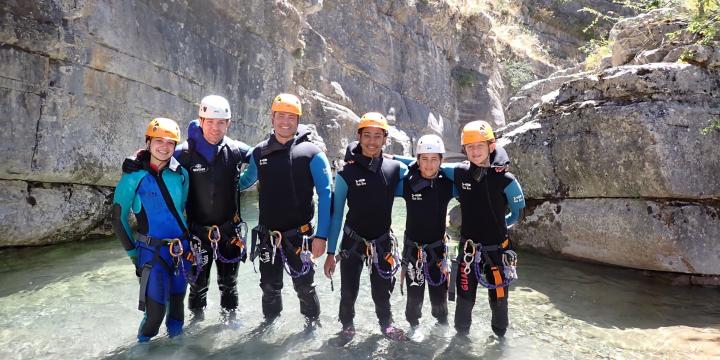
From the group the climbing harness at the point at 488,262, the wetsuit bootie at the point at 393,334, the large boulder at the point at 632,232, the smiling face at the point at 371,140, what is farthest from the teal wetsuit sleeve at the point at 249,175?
the large boulder at the point at 632,232

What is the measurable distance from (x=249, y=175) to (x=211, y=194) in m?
0.46

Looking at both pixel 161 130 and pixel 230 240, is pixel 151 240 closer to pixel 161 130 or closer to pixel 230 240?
pixel 230 240

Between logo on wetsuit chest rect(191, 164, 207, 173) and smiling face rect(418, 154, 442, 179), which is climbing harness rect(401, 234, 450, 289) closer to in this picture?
smiling face rect(418, 154, 442, 179)

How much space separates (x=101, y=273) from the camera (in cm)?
704

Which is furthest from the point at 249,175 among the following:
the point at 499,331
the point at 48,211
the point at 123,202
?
the point at 48,211

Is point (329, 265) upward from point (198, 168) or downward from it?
downward

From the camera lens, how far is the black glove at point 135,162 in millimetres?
4305

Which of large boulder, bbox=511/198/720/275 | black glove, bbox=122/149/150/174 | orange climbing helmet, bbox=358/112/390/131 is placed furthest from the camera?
large boulder, bbox=511/198/720/275

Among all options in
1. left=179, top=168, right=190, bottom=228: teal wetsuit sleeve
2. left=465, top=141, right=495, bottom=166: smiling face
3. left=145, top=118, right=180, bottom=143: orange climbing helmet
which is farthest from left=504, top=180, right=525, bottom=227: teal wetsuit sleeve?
left=145, top=118, right=180, bottom=143: orange climbing helmet

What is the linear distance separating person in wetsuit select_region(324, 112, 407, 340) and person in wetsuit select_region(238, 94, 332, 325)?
0.19m

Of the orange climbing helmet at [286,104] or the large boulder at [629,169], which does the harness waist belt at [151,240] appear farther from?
the large boulder at [629,169]

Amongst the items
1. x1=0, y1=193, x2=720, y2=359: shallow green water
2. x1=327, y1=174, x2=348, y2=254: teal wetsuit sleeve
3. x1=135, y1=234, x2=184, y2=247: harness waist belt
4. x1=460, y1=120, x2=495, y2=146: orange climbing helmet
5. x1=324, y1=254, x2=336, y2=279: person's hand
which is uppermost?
x1=460, y1=120, x2=495, y2=146: orange climbing helmet

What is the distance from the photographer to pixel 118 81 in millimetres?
9328

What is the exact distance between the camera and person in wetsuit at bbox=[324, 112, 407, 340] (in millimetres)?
4668
